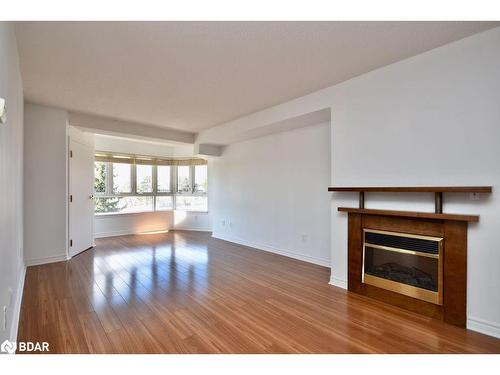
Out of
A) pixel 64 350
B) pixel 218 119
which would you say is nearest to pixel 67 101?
pixel 218 119

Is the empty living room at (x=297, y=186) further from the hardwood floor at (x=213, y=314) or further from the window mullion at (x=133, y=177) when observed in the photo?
the window mullion at (x=133, y=177)

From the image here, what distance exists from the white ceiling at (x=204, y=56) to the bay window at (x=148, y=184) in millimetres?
2852

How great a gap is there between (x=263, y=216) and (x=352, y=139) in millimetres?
2472

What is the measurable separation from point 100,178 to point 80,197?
1.78 metres

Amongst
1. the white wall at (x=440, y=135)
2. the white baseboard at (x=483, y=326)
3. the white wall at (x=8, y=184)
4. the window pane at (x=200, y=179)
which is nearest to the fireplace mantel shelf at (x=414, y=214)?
the white wall at (x=440, y=135)

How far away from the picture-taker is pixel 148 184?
682 cm

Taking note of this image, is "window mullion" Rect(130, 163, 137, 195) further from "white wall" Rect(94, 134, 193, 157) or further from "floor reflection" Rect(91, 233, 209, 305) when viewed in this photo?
"floor reflection" Rect(91, 233, 209, 305)

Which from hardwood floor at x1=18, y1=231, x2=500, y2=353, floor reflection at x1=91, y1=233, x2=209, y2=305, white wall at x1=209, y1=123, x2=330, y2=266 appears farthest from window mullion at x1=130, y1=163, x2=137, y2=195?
hardwood floor at x1=18, y1=231, x2=500, y2=353

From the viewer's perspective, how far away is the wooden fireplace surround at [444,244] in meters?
2.08

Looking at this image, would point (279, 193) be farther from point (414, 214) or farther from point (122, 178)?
point (122, 178)

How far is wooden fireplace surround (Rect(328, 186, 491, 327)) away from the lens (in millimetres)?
2082

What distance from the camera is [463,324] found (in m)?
2.06

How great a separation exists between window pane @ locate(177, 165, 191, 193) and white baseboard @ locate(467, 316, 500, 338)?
20.6ft
